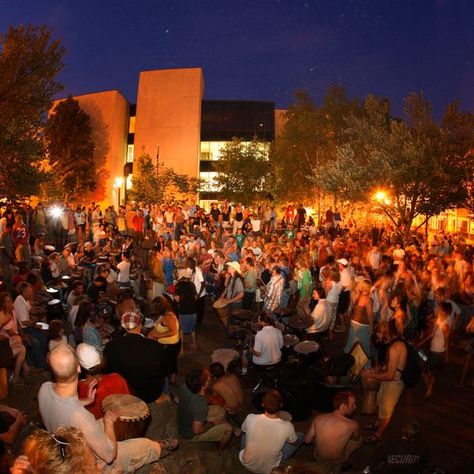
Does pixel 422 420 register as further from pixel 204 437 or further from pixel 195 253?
pixel 195 253

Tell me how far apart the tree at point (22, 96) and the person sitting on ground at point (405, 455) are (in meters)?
13.8

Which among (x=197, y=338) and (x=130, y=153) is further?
(x=130, y=153)

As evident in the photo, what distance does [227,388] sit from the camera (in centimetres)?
607

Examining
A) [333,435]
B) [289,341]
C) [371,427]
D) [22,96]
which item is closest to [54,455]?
[333,435]

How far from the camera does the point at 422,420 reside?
23.1 feet

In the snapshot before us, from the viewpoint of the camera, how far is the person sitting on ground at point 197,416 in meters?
5.29

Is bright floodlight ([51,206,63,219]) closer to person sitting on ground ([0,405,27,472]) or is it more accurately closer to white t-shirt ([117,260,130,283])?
white t-shirt ([117,260,130,283])

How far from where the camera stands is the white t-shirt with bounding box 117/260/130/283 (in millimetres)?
11508

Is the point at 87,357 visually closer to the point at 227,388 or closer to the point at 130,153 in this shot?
the point at 227,388

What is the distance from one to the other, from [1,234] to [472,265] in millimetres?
11544

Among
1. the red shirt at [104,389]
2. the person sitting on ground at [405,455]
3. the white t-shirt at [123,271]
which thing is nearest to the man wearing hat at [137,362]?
the red shirt at [104,389]

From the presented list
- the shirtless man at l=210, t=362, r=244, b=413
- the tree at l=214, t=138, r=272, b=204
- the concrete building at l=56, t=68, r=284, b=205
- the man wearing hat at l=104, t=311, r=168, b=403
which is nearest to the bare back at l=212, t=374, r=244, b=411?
the shirtless man at l=210, t=362, r=244, b=413

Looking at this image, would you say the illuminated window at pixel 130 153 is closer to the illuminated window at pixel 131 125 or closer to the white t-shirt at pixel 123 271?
the illuminated window at pixel 131 125

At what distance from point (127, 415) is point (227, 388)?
224 cm
